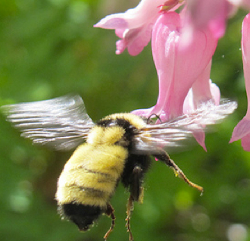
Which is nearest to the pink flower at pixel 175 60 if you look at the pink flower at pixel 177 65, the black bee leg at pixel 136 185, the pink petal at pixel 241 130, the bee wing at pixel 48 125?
the pink flower at pixel 177 65

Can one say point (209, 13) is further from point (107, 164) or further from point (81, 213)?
point (81, 213)

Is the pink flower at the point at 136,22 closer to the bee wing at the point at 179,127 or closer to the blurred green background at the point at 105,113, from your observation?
the bee wing at the point at 179,127

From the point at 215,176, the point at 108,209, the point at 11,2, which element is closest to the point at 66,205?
the point at 108,209

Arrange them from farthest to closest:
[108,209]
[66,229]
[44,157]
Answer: [44,157]
[66,229]
[108,209]

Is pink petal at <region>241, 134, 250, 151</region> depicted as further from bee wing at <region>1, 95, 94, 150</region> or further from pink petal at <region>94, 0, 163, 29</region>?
bee wing at <region>1, 95, 94, 150</region>

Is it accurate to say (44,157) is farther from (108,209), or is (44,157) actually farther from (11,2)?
(108,209)

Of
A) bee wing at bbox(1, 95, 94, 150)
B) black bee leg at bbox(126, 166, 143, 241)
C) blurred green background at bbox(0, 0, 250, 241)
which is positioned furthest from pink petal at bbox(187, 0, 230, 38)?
blurred green background at bbox(0, 0, 250, 241)

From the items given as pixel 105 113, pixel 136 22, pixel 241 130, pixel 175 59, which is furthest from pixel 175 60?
pixel 105 113
